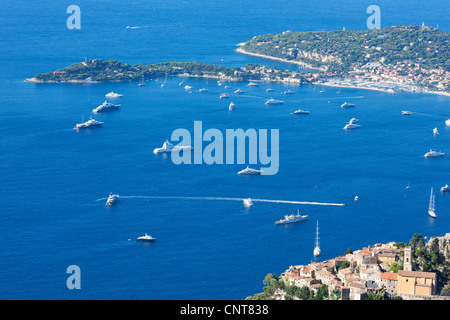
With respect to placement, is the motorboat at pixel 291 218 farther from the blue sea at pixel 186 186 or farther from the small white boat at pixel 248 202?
the small white boat at pixel 248 202

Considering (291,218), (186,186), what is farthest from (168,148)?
(291,218)

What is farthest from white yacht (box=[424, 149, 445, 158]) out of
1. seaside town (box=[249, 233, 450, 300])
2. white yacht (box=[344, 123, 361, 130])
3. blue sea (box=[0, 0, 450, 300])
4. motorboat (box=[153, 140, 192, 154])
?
seaside town (box=[249, 233, 450, 300])

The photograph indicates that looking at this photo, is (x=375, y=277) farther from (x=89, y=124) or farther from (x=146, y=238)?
(x=89, y=124)

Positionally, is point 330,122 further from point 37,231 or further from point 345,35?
point 345,35

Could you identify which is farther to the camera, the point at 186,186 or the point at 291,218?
the point at 186,186

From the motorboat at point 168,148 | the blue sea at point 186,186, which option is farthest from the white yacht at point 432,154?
the motorboat at point 168,148

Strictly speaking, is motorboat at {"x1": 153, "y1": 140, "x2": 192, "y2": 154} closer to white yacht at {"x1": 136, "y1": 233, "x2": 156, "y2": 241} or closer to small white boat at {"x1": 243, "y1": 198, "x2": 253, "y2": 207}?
small white boat at {"x1": 243, "y1": 198, "x2": 253, "y2": 207}

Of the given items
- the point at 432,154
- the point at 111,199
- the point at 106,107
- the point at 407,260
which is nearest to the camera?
Result: the point at 407,260
